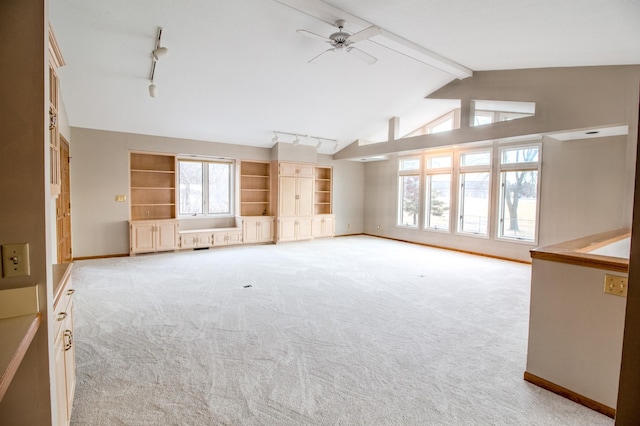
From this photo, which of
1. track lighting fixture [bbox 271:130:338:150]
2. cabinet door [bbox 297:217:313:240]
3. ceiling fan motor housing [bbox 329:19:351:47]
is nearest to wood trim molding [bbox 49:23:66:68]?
ceiling fan motor housing [bbox 329:19:351:47]

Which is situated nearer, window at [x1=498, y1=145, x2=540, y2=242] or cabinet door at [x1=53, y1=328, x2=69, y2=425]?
cabinet door at [x1=53, y1=328, x2=69, y2=425]

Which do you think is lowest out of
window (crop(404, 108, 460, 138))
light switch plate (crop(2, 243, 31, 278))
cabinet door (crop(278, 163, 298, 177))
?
light switch plate (crop(2, 243, 31, 278))

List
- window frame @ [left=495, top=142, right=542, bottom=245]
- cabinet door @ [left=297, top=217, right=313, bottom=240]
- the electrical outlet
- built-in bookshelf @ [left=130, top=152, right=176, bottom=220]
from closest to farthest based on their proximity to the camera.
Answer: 1. the electrical outlet
2. window frame @ [left=495, top=142, right=542, bottom=245]
3. built-in bookshelf @ [left=130, top=152, right=176, bottom=220]
4. cabinet door @ [left=297, top=217, right=313, bottom=240]

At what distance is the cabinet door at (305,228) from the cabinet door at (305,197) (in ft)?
0.54

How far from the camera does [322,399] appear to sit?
7.01 ft

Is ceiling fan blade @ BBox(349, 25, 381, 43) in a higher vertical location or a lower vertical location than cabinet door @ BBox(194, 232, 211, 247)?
higher

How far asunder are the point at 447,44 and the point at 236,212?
5.89 metres

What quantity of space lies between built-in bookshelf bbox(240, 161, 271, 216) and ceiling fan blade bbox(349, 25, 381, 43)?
5026 millimetres

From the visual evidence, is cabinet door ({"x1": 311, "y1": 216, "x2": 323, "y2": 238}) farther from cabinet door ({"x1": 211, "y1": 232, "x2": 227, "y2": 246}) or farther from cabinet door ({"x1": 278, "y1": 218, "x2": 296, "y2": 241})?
cabinet door ({"x1": 211, "y1": 232, "x2": 227, "y2": 246})

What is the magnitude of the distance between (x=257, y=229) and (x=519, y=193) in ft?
19.5

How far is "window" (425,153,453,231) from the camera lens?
25.7ft

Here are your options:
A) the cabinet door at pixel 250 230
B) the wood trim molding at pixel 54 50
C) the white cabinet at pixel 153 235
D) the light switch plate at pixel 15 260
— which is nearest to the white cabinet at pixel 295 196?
the cabinet door at pixel 250 230

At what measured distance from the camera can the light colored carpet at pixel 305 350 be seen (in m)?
2.03

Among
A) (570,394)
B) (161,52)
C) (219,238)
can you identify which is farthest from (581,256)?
(219,238)
